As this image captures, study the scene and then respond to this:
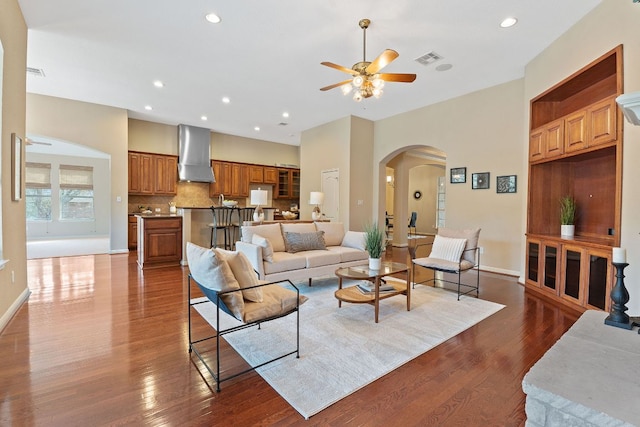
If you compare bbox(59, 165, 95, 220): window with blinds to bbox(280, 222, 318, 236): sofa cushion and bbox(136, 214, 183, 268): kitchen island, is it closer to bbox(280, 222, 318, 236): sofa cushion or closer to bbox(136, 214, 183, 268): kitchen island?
bbox(136, 214, 183, 268): kitchen island

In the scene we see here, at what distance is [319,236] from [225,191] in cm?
565

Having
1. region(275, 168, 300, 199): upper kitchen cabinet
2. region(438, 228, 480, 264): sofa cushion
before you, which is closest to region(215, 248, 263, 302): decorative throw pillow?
region(438, 228, 480, 264): sofa cushion

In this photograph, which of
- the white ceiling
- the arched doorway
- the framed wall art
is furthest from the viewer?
the arched doorway

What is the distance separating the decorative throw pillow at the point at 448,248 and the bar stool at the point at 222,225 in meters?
4.46

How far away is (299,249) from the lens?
4.45 meters

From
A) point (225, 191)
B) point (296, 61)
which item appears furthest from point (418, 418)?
point (225, 191)

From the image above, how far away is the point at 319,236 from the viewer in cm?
470

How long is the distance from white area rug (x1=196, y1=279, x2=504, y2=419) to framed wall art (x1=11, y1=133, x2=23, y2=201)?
93.8 inches

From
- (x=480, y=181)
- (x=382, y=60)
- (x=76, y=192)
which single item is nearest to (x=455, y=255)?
(x=480, y=181)

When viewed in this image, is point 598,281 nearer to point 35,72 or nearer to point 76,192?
point 35,72

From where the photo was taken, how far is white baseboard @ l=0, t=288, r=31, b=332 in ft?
9.49

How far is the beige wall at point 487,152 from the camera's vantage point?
16.8 ft

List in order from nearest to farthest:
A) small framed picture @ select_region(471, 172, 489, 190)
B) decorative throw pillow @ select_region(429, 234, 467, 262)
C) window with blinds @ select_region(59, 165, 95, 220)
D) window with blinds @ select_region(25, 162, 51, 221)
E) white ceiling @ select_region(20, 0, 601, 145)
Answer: white ceiling @ select_region(20, 0, 601, 145) < decorative throw pillow @ select_region(429, 234, 467, 262) < small framed picture @ select_region(471, 172, 489, 190) < window with blinds @ select_region(25, 162, 51, 221) < window with blinds @ select_region(59, 165, 95, 220)

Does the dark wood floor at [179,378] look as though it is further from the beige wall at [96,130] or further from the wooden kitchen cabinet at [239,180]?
the wooden kitchen cabinet at [239,180]
